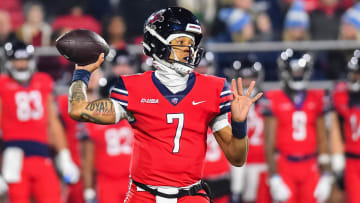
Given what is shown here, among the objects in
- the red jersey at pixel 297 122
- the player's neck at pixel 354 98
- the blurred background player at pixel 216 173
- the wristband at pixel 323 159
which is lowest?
the wristband at pixel 323 159

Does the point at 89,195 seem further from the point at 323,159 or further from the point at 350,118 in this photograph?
the point at 350,118

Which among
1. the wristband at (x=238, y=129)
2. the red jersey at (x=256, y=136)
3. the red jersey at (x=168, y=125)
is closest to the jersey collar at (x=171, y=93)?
the red jersey at (x=168, y=125)

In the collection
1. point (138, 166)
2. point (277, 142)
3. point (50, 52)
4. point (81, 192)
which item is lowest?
point (81, 192)

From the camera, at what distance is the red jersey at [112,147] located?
7.35 metres

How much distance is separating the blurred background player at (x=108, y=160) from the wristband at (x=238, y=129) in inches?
131

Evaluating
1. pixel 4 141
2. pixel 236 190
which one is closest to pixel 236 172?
pixel 236 190

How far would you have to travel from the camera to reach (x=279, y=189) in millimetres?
7566

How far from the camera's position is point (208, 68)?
7.79 metres

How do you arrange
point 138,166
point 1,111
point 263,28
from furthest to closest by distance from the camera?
point 263,28, point 1,111, point 138,166

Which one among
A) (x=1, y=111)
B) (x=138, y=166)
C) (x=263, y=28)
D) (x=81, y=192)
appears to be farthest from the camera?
(x=263, y=28)

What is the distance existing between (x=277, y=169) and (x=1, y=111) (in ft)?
9.44

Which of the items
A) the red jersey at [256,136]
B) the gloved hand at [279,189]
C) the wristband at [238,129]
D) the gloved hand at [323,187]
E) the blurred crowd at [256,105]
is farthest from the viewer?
the red jersey at [256,136]

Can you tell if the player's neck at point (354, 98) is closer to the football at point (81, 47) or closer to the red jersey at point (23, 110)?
the red jersey at point (23, 110)

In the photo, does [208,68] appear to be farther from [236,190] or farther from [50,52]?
[50,52]
